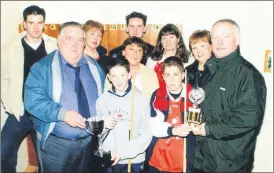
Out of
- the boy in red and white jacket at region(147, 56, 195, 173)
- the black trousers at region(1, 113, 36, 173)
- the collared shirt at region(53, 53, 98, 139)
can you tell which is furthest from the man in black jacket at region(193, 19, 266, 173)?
the black trousers at region(1, 113, 36, 173)

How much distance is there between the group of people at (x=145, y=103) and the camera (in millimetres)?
1767

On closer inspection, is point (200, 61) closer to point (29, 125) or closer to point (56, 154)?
Result: point (56, 154)

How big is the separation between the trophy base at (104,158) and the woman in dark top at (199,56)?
74cm

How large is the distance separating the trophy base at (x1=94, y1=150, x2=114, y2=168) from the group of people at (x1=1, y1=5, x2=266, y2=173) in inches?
1.2

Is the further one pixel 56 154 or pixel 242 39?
pixel 242 39

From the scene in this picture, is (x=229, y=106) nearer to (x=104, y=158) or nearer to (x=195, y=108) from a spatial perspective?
(x=195, y=108)

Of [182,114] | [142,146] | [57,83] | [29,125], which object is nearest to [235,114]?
[182,114]

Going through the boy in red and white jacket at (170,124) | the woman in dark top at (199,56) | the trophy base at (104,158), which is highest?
the woman in dark top at (199,56)

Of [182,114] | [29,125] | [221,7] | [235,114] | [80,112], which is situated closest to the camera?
[235,114]

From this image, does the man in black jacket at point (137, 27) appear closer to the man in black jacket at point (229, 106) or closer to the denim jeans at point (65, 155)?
the man in black jacket at point (229, 106)

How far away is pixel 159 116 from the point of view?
190cm

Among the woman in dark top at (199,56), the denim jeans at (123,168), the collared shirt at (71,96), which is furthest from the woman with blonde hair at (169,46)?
the denim jeans at (123,168)

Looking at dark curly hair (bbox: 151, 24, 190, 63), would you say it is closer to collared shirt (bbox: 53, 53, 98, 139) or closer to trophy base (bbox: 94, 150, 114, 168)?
collared shirt (bbox: 53, 53, 98, 139)

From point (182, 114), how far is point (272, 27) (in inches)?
47.6
